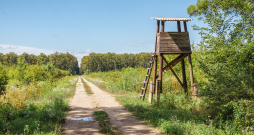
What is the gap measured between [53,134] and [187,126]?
4.22m

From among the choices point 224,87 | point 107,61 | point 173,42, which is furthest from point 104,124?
point 107,61

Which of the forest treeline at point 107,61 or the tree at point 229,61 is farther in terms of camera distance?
the forest treeline at point 107,61

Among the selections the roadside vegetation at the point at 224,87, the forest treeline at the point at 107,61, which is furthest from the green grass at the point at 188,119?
the forest treeline at the point at 107,61

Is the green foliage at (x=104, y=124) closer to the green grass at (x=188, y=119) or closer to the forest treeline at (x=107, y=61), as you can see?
the green grass at (x=188, y=119)

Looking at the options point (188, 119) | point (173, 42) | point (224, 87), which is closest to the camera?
point (224, 87)

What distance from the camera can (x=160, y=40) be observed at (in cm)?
1020

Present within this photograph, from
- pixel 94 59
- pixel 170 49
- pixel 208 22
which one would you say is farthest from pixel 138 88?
pixel 94 59

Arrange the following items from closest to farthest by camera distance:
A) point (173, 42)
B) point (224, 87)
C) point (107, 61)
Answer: point (224, 87) → point (173, 42) → point (107, 61)

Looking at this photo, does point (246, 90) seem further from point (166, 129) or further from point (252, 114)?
point (166, 129)

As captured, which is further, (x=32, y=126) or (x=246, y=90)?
(x=32, y=126)

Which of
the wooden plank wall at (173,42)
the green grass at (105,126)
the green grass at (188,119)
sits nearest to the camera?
the green grass at (188,119)

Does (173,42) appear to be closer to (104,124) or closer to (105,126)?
(104,124)

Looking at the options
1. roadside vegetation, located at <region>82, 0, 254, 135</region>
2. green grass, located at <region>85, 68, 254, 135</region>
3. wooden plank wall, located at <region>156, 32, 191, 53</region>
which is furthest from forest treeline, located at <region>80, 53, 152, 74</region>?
roadside vegetation, located at <region>82, 0, 254, 135</region>

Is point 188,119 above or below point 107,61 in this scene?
below
